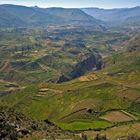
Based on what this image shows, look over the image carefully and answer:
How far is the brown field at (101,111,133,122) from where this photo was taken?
13612 centimetres

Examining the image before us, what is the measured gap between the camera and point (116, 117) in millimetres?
140500

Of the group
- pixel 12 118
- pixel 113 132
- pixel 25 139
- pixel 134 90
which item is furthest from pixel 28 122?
pixel 134 90

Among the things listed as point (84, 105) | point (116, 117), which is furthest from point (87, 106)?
point (116, 117)

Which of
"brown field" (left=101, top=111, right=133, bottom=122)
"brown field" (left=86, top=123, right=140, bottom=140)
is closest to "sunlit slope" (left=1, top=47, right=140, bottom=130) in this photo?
"brown field" (left=101, top=111, right=133, bottom=122)

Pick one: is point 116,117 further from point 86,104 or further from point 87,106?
point 86,104

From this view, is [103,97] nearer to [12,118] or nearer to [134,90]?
[134,90]

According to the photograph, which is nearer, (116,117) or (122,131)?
(122,131)

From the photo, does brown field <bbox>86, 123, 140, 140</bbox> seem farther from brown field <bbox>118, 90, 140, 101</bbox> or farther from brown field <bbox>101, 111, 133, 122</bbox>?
brown field <bbox>118, 90, 140, 101</bbox>

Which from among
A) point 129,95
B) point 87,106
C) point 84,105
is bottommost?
point 84,105

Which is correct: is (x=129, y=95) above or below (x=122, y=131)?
below

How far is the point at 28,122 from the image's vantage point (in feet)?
260

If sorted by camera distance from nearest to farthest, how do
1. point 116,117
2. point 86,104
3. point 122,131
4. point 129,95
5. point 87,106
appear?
1. point 122,131
2. point 116,117
3. point 87,106
4. point 86,104
5. point 129,95

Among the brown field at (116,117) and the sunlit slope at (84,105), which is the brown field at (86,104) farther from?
the brown field at (116,117)

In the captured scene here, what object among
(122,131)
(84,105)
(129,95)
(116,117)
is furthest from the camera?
(129,95)
